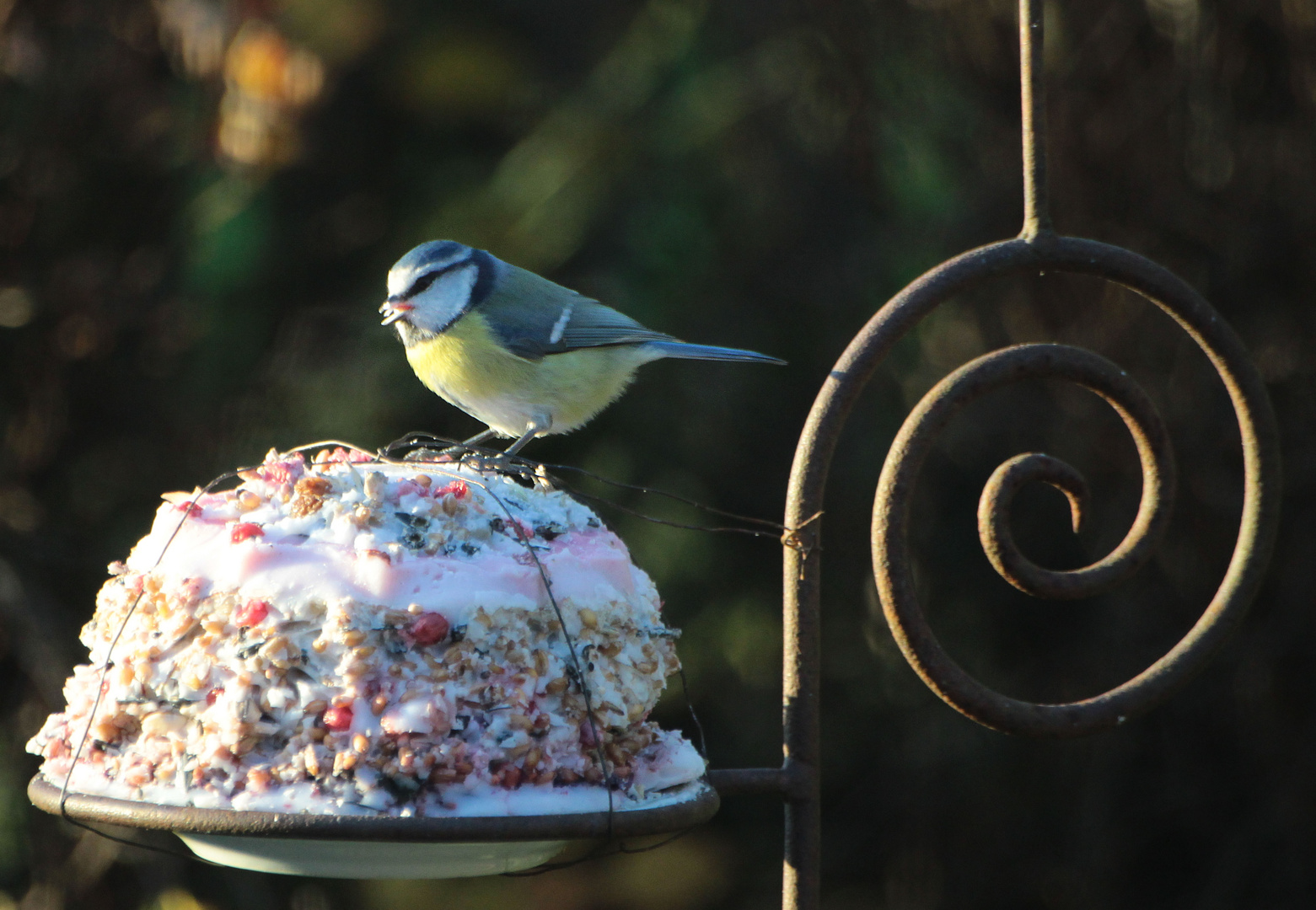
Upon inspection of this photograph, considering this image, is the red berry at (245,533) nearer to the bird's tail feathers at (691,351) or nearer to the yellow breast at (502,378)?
the yellow breast at (502,378)

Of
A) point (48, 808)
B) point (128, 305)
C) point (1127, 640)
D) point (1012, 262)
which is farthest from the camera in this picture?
point (128, 305)

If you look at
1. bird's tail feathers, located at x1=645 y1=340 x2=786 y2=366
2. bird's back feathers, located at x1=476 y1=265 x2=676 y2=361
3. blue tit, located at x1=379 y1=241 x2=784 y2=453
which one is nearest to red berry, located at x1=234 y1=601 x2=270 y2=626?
blue tit, located at x1=379 y1=241 x2=784 y2=453

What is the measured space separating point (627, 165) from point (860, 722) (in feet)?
4.38

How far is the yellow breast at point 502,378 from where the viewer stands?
152 centimetres

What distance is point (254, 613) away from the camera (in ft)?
2.91

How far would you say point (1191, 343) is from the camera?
7.79ft

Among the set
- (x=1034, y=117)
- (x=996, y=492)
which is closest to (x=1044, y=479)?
(x=996, y=492)

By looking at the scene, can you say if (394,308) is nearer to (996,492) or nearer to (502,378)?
(502,378)

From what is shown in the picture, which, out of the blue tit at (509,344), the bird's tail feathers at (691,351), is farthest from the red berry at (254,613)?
the bird's tail feathers at (691,351)

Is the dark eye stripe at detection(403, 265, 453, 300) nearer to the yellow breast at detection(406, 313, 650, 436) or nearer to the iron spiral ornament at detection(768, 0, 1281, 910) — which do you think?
the yellow breast at detection(406, 313, 650, 436)

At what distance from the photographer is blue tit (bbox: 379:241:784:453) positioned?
59.5 inches

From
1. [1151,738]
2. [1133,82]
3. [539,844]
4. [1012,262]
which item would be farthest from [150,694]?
[1133,82]

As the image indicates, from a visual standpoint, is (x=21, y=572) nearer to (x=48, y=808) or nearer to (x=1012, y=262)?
(x=48, y=808)

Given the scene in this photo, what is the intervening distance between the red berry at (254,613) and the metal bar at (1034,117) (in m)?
0.76
